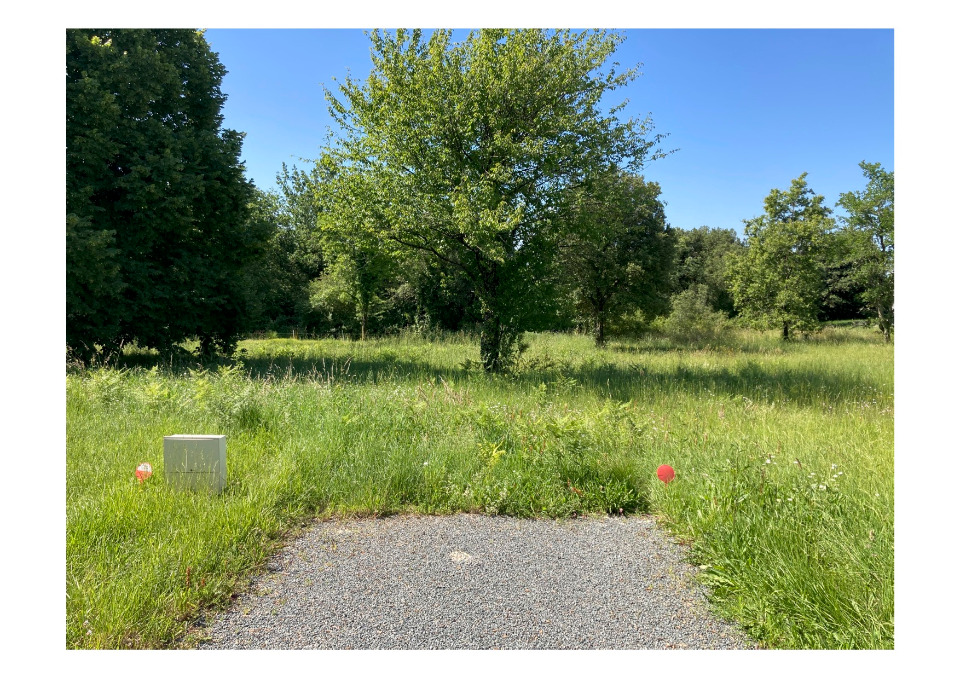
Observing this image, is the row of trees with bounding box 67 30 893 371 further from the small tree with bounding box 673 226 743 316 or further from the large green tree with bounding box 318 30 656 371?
the small tree with bounding box 673 226 743 316

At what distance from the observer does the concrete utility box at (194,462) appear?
353cm

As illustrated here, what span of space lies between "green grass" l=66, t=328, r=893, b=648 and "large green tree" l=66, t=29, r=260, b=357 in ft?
11.2

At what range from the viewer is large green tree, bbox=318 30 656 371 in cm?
846

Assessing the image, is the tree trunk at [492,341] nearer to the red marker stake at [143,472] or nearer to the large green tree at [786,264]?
the red marker stake at [143,472]

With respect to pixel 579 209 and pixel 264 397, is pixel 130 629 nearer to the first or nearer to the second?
pixel 264 397

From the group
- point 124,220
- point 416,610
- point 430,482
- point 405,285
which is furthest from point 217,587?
point 405,285

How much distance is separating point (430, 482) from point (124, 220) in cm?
1014

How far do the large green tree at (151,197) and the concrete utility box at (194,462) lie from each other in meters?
6.96

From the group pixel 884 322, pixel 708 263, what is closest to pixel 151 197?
pixel 884 322

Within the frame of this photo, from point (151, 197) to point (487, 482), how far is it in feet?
32.1

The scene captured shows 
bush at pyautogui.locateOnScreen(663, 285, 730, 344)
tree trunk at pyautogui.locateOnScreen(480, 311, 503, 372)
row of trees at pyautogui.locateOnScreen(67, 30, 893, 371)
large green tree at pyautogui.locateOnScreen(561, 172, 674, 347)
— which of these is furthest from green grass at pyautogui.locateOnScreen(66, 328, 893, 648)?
bush at pyautogui.locateOnScreen(663, 285, 730, 344)

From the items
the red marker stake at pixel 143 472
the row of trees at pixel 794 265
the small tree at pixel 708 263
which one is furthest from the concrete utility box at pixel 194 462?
the small tree at pixel 708 263

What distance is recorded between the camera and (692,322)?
21.0m
